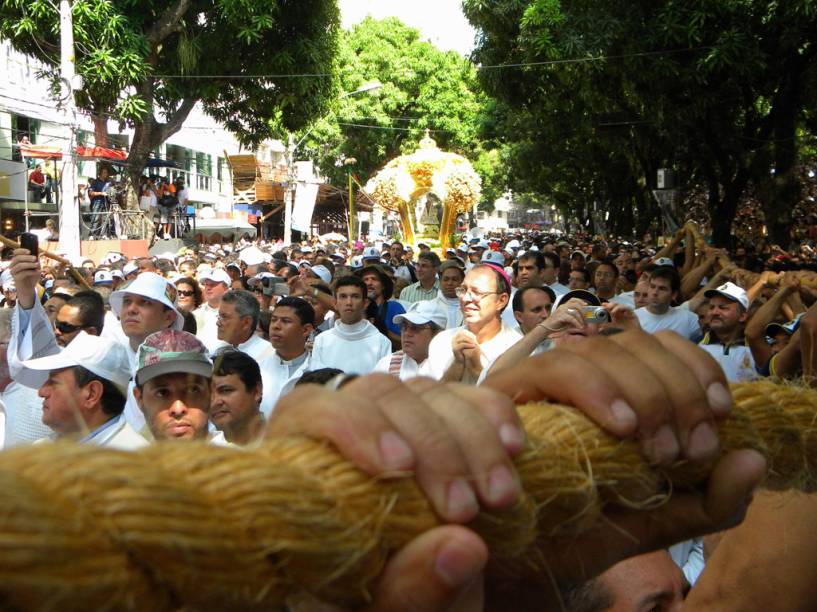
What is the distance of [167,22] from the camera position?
2280cm

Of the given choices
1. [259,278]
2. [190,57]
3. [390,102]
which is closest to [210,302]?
[259,278]

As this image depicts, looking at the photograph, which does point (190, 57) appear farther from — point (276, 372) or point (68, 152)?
point (276, 372)

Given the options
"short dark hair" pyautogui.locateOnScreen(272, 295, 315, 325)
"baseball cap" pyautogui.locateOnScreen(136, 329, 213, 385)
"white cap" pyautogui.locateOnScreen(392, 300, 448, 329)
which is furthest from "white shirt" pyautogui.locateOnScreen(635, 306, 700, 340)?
"baseball cap" pyautogui.locateOnScreen(136, 329, 213, 385)

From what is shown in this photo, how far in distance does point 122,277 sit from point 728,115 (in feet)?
38.5

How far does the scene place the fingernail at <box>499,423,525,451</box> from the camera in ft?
3.47

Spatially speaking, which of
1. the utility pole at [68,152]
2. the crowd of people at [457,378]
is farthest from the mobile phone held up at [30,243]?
the utility pole at [68,152]

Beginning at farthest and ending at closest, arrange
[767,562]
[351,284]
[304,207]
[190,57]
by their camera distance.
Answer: [304,207] < [190,57] < [351,284] < [767,562]

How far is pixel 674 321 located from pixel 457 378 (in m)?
3.59

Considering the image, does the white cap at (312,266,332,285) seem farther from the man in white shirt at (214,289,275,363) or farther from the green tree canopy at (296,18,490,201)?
the green tree canopy at (296,18,490,201)

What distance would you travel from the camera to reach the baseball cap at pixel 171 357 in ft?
13.4

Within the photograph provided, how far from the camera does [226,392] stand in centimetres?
465

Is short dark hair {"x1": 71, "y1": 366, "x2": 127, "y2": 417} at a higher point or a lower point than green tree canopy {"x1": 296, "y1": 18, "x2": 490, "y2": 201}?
lower

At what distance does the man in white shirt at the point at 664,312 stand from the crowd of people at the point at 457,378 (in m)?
0.02

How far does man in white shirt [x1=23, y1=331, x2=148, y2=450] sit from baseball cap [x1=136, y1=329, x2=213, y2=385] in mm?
243
